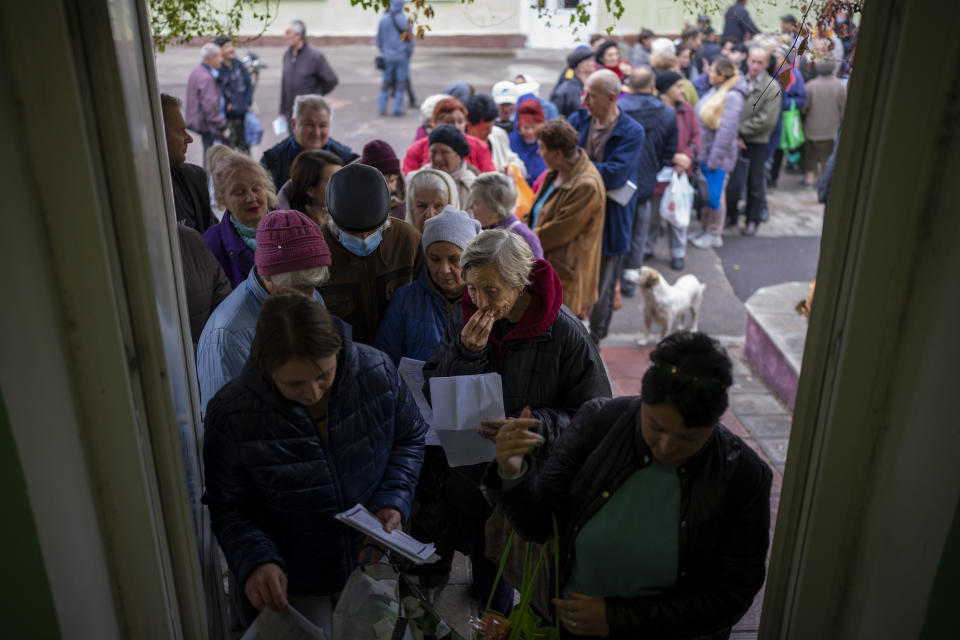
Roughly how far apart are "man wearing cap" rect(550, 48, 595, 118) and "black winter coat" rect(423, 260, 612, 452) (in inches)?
253

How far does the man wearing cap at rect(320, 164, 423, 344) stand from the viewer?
352cm

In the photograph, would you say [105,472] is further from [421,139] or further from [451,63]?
[451,63]

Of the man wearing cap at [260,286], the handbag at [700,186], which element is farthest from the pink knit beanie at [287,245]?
the handbag at [700,186]

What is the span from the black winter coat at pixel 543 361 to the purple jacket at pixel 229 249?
1.56m

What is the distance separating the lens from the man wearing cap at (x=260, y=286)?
2793 millimetres

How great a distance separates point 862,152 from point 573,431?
3.27 feet

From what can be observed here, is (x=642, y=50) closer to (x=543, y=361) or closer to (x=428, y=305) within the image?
(x=428, y=305)

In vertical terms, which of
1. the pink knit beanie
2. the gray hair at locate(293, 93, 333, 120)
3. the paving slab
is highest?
the gray hair at locate(293, 93, 333, 120)

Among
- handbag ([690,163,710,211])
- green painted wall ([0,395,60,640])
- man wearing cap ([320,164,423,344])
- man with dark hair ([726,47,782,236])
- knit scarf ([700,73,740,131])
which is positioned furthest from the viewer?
man with dark hair ([726,47,782,236])

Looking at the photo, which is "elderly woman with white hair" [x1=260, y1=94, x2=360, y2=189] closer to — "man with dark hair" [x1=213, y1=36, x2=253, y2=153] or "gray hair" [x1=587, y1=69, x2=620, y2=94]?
"gray hair" [x1=587, y1=69, x2=620, y2=94]

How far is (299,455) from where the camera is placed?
2.31 metres

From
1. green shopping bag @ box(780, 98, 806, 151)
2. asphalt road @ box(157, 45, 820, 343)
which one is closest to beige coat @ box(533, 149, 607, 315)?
asphalt road @ box(157, 45, 820, 343)

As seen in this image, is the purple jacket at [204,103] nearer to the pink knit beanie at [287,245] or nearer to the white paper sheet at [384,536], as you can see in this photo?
the pink knit beanie at [287,245]

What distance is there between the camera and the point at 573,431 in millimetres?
2170
